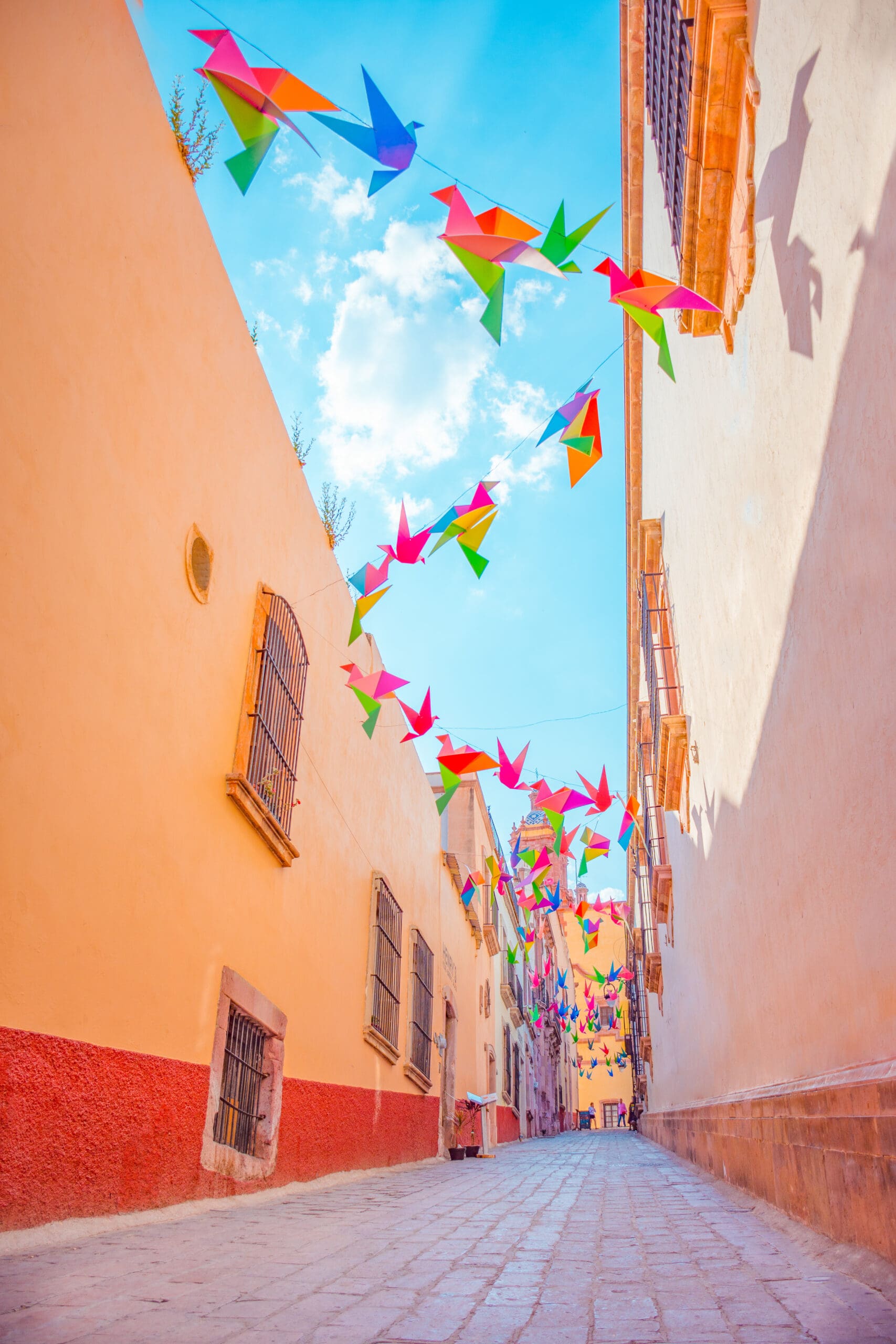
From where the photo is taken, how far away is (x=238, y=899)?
5289mm

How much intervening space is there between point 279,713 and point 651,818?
27.9 ft

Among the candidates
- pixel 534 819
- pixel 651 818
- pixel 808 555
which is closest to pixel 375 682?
pixel 808 555

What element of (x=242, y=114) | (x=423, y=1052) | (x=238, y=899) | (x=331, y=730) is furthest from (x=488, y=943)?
(x=242, y=114)

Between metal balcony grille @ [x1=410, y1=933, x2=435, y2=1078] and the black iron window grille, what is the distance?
163 inches

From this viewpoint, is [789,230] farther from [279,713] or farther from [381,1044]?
[381,1044]

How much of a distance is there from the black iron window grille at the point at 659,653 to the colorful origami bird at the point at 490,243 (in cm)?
480

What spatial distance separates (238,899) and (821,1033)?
330 centimetres

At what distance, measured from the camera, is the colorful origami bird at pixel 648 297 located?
13.4 ft

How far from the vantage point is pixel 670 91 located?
217 inches

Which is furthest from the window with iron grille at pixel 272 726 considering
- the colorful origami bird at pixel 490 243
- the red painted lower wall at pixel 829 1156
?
the red painted lower wall at pixel 829 1156

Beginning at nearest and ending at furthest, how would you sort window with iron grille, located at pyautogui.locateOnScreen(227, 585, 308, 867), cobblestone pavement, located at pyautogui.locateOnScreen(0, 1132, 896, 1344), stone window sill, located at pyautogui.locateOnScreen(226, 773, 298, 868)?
cobblestone pavement, located at pyautogui.locateOnScreen(0, 1132, 896, 1344) → stone window sill, located at pyautogui.locateOnScreen(226, 773, 298, 868) → window with iron grille, located at pyautogui.locateOnScreen(227, 585, 308, 867)

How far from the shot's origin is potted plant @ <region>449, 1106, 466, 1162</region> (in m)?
11.7

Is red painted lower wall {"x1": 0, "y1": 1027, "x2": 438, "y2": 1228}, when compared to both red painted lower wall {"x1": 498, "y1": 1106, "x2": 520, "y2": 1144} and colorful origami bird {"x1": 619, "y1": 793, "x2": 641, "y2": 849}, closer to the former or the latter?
colorful origami bird {"x1": 619, "y1": 793, "x2": 641, "y2": 849}

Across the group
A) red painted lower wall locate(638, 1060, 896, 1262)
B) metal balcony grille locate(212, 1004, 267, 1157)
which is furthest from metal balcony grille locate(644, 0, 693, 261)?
metal balcony grille locate(212, 1004, 267, 1157)
